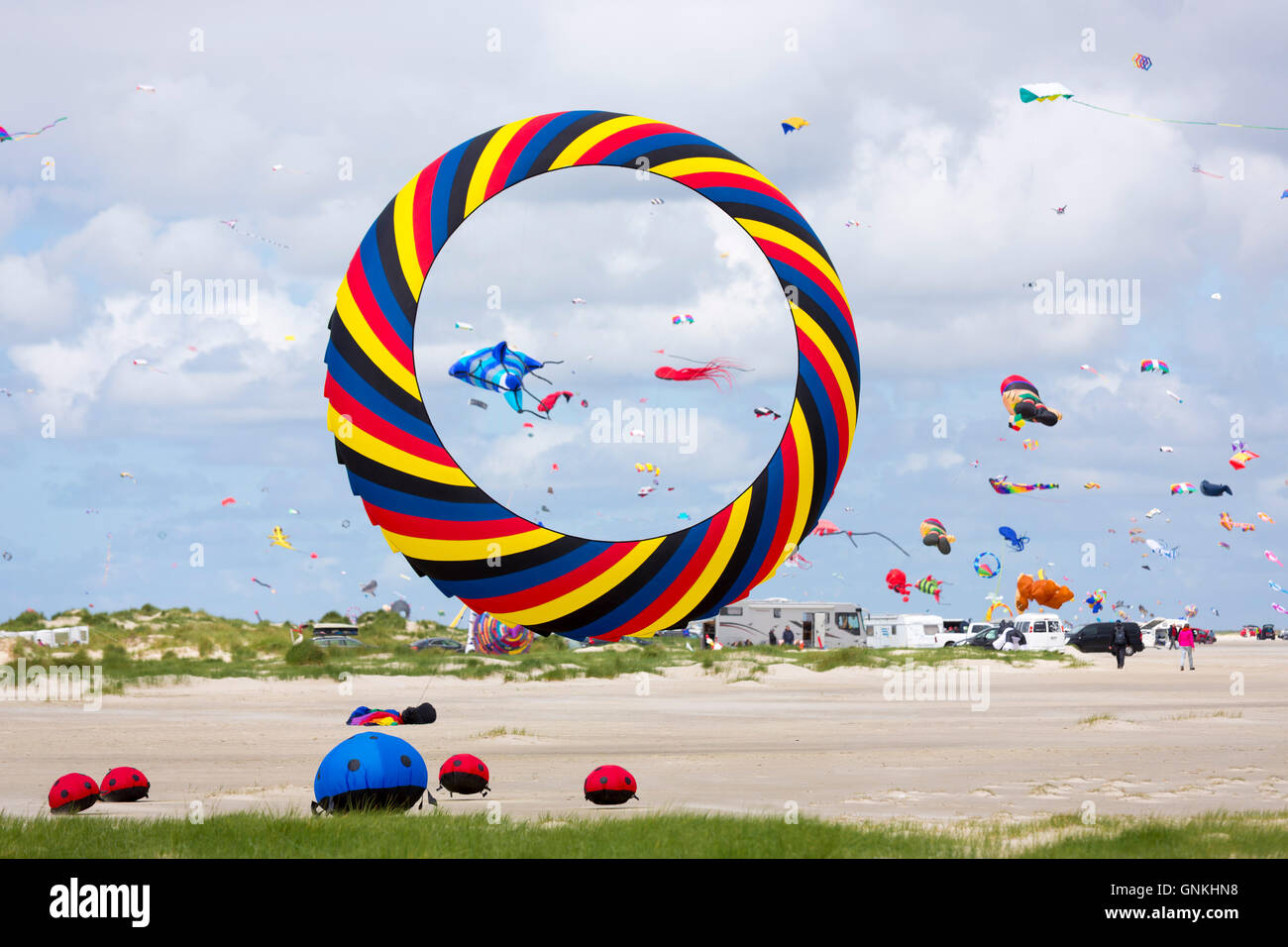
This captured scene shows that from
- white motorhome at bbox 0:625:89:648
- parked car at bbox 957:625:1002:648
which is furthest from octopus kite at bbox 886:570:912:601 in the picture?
white motorhome at bbox 0:625:89:648

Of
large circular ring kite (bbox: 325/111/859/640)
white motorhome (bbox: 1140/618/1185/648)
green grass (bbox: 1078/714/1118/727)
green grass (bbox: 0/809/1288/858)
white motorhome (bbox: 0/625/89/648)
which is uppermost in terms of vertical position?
large circular ring kite (bbox: 325/111/859/640)

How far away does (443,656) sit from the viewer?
44.1 meters

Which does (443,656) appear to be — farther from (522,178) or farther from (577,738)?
(522,178)

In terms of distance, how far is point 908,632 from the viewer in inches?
2778

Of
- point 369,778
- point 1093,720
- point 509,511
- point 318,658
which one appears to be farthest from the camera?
point 318,658

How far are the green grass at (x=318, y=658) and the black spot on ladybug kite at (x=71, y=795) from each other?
721 inches

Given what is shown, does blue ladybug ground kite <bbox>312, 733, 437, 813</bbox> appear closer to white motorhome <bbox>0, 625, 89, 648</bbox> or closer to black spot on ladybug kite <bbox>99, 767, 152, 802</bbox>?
black spot on ladybug kite <bbox>99, 767, 152, 802</bbox>

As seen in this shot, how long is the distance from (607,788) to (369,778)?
218 centimetres

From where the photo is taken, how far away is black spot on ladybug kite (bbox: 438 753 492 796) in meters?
13.2

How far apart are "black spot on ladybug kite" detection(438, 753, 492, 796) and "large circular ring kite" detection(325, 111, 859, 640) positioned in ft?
19.6

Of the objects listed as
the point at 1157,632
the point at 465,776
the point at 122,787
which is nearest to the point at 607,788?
the point at 465,776

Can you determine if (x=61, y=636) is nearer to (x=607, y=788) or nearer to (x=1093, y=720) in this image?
(x=1093, y=720)

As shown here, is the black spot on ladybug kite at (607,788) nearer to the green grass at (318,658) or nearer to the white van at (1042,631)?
the green grass at (318,658)
